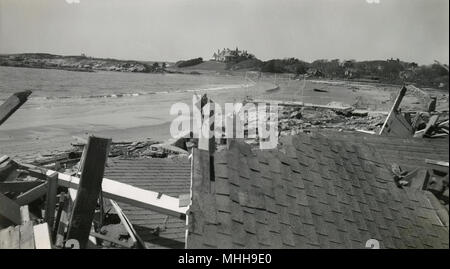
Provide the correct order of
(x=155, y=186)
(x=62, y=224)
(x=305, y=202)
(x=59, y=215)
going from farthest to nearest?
(x=155, y=186) < (x=59, y=215) < (x=62, y=224) < (x=305, y=202)

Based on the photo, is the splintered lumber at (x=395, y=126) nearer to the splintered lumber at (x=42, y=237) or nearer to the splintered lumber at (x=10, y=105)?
the splintered lumber at (x=42, y=237)

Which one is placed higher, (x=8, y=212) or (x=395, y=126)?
(x=395, y=126)

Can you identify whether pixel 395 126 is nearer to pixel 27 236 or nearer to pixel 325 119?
pixel 27 236

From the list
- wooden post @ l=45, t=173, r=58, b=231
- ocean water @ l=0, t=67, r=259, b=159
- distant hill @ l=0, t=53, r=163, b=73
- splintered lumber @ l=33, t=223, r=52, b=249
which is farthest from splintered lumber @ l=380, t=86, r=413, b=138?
distant hill @ l=0, t=53, r=163, b=73

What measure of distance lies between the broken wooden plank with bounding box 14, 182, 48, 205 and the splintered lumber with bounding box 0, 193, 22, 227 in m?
0.38

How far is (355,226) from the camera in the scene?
13.5 ft

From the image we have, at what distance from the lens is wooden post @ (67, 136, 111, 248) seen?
385 cm

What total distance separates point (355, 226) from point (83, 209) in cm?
296

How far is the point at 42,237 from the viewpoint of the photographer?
153 inches

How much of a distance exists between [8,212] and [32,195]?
0.74 metres

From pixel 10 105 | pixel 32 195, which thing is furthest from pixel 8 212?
pixel 10 105
